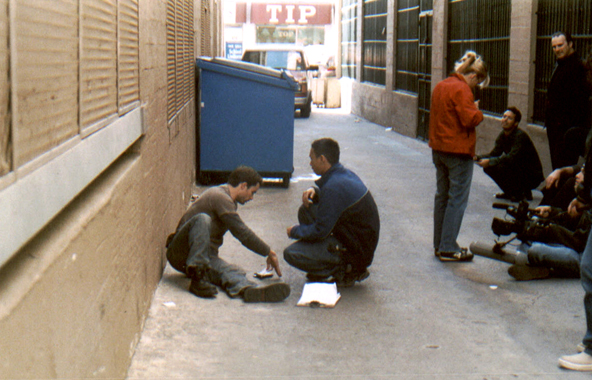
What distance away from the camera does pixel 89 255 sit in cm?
298

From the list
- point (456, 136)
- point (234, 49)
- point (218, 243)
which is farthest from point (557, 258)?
point (234, 49)

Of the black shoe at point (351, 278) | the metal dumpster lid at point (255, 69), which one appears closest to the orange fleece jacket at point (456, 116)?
the black shoe at point (351, 278)

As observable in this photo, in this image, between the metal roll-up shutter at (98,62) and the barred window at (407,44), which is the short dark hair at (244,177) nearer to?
the metal roll-up shutter at (98,62)

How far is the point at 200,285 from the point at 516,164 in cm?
505

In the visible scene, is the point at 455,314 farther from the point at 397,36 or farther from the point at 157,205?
the point at 397,36

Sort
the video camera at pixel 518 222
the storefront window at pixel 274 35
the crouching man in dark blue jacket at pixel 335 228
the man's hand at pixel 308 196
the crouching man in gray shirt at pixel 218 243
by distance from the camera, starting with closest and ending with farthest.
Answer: the crouching man in gray shirt at pixel 218 243 → the crouching man in dark blue jacket at pixel 335 228 → the man's hand at pixel 308 196 → the video camera at pixel 518 222 → the storefront window at pixel 274 35

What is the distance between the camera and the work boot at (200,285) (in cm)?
562

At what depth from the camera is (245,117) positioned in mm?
10719

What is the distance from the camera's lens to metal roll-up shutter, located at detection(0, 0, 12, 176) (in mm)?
1965

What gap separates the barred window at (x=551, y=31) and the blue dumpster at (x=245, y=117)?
3391 mm

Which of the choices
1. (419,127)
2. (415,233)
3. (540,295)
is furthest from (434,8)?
(540,295)

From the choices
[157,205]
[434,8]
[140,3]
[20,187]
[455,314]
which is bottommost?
[455,314]

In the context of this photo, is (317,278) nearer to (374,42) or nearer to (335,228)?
(335,228)

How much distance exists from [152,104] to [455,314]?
2522 mm
